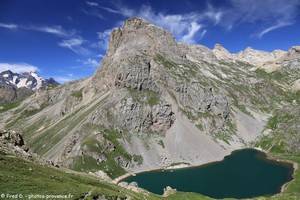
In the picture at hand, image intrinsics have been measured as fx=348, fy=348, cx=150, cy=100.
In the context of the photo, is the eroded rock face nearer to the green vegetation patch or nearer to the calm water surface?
the green vegetation patch

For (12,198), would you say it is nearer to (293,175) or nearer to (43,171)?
(43,171)

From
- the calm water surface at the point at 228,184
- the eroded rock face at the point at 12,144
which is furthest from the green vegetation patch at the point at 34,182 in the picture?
the calm water surface at the point at 228,184

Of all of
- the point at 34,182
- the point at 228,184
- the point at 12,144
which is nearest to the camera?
the point at 34,182

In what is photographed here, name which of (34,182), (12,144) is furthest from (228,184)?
(34,182)

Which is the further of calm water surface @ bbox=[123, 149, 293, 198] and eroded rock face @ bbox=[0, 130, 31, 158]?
calm water surface @ bbox=[123, 149, 293, 198]

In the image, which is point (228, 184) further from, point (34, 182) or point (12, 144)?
point (34, 182)

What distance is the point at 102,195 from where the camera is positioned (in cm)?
6153

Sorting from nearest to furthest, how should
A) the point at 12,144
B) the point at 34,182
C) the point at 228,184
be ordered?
1. the point at 34,182
2. the point at 12,144
3. the point at 228,184

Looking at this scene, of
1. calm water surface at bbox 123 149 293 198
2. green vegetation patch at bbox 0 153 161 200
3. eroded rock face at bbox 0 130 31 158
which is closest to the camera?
green vegetation patch at bbox 0 153 161 200

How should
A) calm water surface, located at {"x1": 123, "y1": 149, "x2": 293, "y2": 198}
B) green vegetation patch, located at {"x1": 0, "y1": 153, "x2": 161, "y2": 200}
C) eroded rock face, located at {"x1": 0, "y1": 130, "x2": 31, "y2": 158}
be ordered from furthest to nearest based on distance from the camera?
calm water surface, located at {"x1": 123, "y1": 149, "x2": 293, "y2": 198}, eroded rock face, located at {"x1": 0, "y1": 130, "x2": 31, "y2": 158}, green vegetation patch, located at {"x1": 0, "y1": 153, "x2": 161, "y2": 200}

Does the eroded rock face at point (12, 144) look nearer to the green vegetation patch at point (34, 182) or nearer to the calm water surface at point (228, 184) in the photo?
the green vegetation patch at point (34, 182)

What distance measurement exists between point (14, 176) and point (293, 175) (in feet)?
541

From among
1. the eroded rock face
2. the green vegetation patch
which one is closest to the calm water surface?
the eroded rock face

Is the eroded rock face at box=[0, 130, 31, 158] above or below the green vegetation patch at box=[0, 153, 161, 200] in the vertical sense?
above
